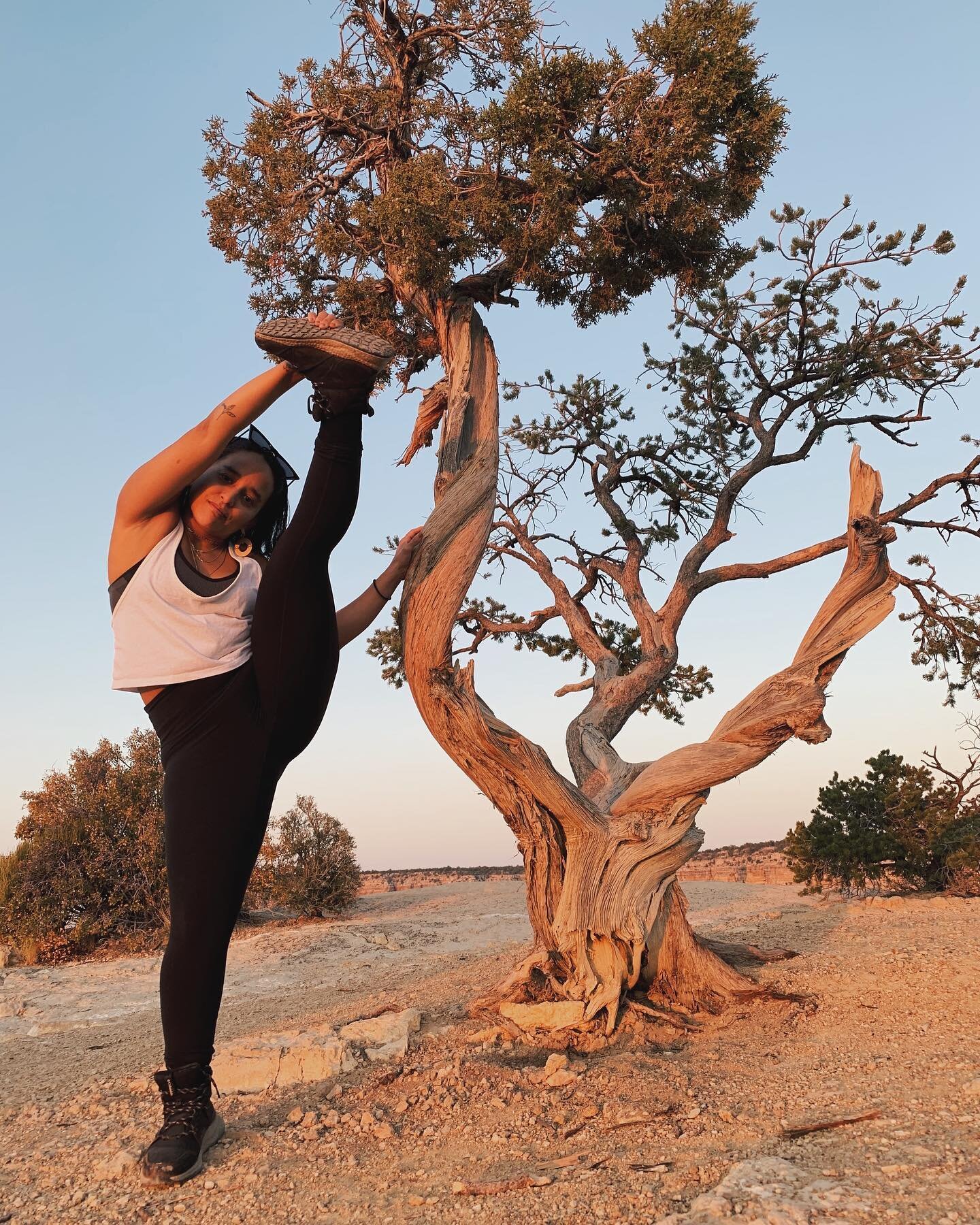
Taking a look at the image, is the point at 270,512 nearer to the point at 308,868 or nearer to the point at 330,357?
the point at 330,357

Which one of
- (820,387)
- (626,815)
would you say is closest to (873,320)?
(820,387)

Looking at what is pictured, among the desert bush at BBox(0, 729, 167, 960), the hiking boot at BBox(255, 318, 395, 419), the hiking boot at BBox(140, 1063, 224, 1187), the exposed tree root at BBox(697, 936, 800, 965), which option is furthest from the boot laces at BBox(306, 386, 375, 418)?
the desert bush at BBox(0, 729, 167, 960)

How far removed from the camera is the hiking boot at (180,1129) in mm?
2930

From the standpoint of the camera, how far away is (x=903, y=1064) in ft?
12.5

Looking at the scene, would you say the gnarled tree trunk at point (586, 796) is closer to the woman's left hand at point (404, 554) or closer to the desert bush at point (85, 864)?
the woman's left hand at point (404, 554)

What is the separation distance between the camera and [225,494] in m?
3.33

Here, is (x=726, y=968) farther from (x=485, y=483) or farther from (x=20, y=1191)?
(x=20, y=1191)

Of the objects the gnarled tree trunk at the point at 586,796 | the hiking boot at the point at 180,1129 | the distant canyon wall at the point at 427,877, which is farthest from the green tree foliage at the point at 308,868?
the hiking boot at the point at 180,1129

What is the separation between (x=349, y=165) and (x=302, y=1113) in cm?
567

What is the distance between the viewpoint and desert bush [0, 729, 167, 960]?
34.9ft

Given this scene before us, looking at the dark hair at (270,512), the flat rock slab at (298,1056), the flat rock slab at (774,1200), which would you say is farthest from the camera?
the flat rock slab at (298,1056)

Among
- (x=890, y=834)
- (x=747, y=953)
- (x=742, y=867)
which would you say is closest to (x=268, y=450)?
(x=747, y=953)

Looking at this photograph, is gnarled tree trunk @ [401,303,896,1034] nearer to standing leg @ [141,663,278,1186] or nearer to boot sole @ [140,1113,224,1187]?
standing leg @ [141,663,278,1186]

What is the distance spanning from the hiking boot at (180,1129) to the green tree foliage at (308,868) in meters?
9.19
